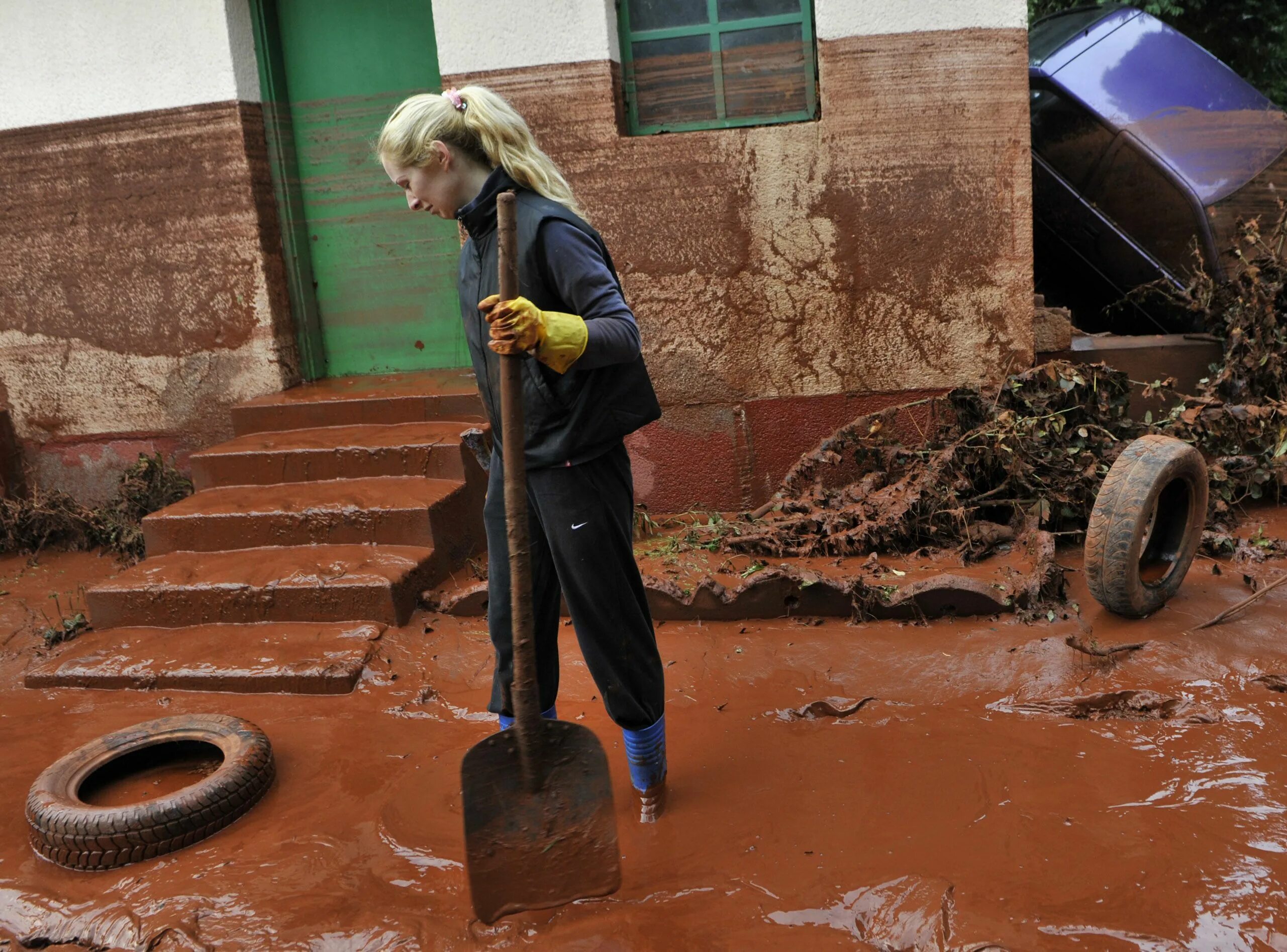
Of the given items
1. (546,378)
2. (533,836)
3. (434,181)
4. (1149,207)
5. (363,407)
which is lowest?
(533,836)

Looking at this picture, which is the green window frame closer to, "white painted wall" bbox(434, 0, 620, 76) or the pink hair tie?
"white painted wall" bbox(434, 0, 620, 76)

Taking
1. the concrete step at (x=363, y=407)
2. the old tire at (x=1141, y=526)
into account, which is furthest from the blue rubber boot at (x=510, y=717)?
the concrete step at (x=363, y=407)

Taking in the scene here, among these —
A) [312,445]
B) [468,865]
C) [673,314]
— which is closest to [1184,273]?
[673,314]

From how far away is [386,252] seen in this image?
6094 mm

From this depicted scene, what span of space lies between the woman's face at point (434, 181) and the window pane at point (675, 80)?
3.16m

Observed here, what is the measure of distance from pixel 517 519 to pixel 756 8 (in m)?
3.89

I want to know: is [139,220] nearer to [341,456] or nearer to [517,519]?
[341,456]

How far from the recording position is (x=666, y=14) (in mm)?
5387

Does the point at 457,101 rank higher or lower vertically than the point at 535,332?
higher

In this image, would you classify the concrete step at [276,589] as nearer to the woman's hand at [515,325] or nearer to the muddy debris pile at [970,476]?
the muddy debris pile at [970,476]

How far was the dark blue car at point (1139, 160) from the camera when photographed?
610 centimetres

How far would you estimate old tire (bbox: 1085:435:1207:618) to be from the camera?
3744 millimetres

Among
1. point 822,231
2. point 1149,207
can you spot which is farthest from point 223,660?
point 1149,207

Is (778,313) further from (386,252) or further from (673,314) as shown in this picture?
(386,252)
